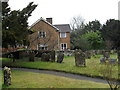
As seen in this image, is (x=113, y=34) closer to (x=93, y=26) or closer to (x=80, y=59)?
(x=93, y=26)

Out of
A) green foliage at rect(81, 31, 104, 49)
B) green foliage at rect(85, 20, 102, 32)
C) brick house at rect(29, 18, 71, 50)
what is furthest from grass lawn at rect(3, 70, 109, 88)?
green foliage at rect(85, 20, 102, 32)

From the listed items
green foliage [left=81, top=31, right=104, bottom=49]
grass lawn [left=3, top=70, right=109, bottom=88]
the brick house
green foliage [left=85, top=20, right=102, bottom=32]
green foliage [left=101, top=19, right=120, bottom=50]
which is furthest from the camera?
green foliage [left=85, top=20, right=102, bottom=32]

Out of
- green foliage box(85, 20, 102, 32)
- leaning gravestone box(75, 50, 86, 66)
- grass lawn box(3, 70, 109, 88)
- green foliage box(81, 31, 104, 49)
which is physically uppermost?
green foliage box(85, 20, 102, 32)

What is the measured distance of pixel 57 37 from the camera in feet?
145

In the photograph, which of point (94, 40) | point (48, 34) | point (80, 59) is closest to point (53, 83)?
→ point (80, 59)

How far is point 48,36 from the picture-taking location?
43.0 m

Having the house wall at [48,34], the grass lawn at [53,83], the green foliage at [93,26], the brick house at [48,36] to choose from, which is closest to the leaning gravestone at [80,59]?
the grass lawn at [53,83]

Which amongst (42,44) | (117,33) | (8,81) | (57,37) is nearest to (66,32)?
(57,37)

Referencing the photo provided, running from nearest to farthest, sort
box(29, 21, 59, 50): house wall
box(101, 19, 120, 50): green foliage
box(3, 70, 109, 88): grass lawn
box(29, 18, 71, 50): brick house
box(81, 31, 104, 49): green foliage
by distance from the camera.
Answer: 1. box(3, 70, 109, 88): grass lawn
2. box(29, 18, 71, 50): brick house
3. box(29, 21, 59, 50): house wall
4. box(81, 31, 104, 49): green foliage
5. box(101, 19, 120, 50): green foliage

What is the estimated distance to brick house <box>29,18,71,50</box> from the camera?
4122 cm

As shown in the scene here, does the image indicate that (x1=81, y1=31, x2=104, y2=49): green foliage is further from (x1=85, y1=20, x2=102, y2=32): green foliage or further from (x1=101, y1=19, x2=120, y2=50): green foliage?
(x1=85, y1=20, x2=102, y2=32): green foliage

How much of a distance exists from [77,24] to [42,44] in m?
34.2

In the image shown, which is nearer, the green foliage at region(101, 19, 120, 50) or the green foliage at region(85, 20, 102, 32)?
the green foliage at region(101, 19, 120, 50)

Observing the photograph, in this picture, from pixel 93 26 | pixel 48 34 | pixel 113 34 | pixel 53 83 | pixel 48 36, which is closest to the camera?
pixel 53 83
